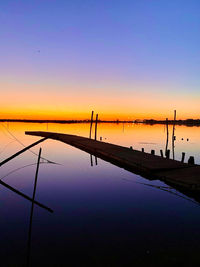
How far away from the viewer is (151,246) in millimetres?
6570

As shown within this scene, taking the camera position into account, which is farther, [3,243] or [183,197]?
[183,197]

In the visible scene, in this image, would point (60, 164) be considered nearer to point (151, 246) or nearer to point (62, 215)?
point (62, 215)

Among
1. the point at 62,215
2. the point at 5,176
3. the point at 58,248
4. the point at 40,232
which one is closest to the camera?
the point at 58,248

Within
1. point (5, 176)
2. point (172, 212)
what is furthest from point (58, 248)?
point (5, 176)

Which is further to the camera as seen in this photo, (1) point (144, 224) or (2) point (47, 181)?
(2) point (47, 181)

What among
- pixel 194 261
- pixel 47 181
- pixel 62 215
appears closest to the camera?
pixel 194 261

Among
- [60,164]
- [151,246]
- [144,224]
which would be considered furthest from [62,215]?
[60,164]

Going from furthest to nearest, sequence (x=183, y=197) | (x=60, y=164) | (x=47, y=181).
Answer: (x=60, y=164), (x=47, y=181), (x=183, y=197)

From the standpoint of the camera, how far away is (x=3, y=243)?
6.73 metres

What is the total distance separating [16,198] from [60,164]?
1090cm

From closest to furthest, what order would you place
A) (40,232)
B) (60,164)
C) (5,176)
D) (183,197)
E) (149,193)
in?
(40,232), (183,197), (149,193), (5,176), (60,164)

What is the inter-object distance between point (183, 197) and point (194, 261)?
554 cm

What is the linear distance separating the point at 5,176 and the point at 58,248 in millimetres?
11392

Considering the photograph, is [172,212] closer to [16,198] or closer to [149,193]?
[149,193]
